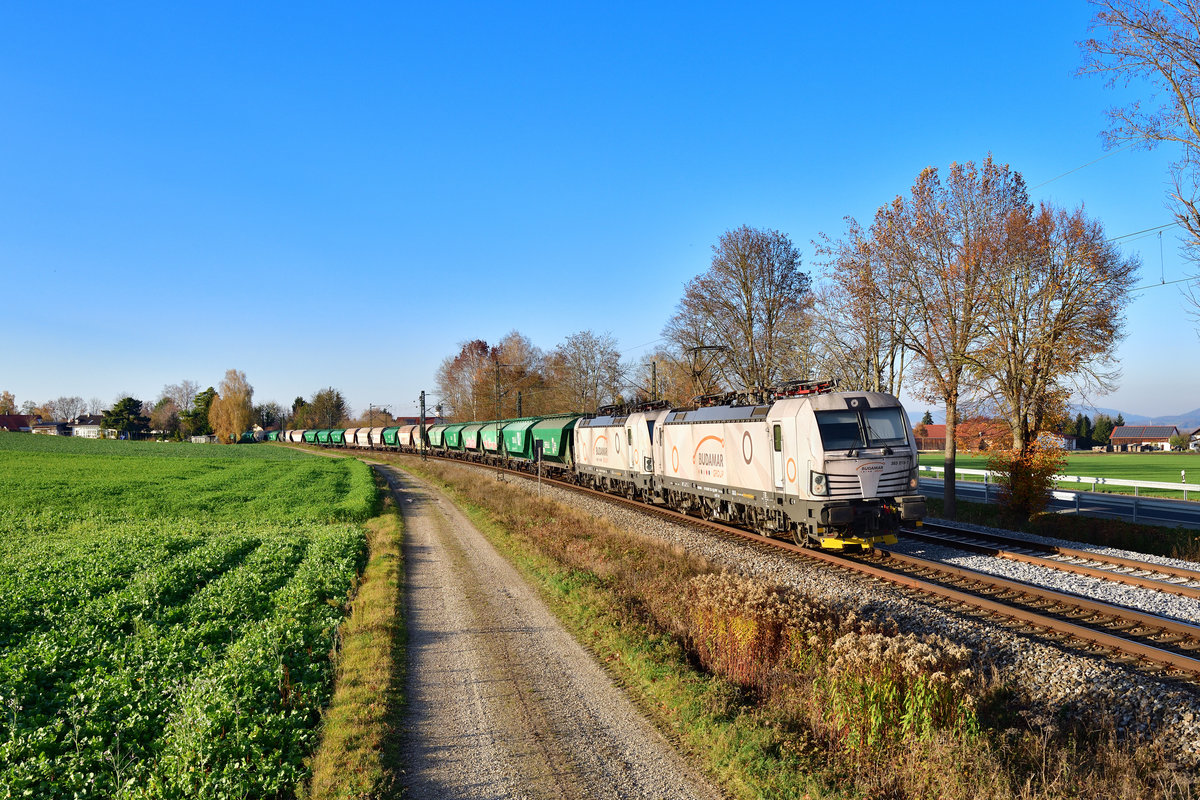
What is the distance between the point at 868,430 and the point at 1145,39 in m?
9.55

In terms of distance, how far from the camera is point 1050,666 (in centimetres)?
840

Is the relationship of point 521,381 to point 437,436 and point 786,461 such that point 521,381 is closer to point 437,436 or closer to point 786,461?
point 437,436

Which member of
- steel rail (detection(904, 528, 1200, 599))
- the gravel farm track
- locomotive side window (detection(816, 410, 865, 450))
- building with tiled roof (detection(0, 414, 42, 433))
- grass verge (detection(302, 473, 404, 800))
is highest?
building with tiled roof (detection(0, 414, 42, 433))

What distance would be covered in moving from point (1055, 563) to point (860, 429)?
4586 millimetres

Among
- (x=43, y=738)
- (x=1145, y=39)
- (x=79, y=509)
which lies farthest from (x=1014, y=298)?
(x=79, y=509)

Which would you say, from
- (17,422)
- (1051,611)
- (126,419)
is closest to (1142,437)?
(1051,611)

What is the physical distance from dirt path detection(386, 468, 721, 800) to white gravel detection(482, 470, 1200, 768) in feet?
15.5

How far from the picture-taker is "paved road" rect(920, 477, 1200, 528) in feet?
68.0

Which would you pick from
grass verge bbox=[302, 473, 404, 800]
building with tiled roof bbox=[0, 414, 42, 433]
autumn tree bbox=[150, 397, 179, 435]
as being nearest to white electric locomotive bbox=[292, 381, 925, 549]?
grass verge bbox=[302, 473, 404, 800]

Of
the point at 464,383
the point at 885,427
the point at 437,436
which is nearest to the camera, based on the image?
the point at 885,427

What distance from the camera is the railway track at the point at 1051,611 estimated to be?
8781 mm

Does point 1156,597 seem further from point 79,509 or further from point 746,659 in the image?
point 79,509

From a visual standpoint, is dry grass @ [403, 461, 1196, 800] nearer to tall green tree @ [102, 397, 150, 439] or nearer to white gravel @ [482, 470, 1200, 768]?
white gravel @ [482, 470, 1200, 768]

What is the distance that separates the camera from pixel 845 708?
672cm
